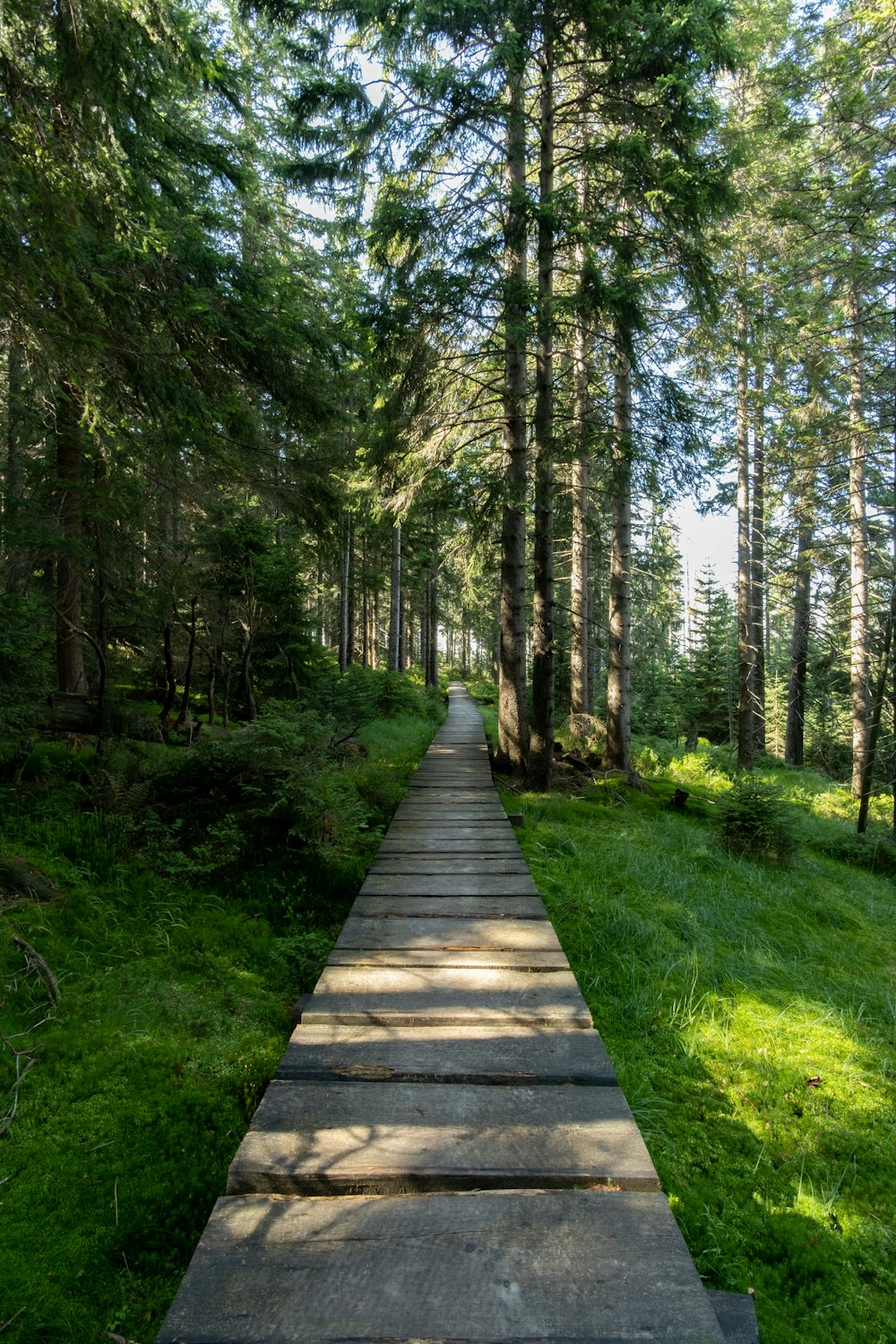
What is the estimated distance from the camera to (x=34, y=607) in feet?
18.5

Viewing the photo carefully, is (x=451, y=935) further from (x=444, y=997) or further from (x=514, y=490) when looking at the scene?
(x=514, y=490)

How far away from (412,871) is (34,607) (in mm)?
4145

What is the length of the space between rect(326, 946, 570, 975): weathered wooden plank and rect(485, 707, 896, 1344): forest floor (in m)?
0.79

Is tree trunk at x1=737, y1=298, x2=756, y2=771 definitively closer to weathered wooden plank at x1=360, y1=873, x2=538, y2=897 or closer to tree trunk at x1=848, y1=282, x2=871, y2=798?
tree trunk at x1=848, y1=282, x2=871, y2=798

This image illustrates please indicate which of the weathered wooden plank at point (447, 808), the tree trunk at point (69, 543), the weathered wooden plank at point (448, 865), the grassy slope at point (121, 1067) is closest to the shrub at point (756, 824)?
the weathered wooden plank at point (447, 808)

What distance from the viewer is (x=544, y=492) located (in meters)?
8.76

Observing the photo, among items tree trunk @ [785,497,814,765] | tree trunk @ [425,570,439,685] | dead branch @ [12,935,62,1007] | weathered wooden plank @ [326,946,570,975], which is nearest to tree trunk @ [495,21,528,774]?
weathered wooden plank @ [326,946,570,975]

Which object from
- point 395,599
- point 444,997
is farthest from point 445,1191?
point 395,599

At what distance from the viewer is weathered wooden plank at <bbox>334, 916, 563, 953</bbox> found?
3676 mm

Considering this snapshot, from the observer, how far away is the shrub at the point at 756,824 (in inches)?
324

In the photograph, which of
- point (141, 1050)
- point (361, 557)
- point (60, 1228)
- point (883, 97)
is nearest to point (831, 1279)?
point (60, 1228)

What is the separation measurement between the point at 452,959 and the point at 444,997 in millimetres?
432

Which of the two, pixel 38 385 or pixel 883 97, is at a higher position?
pixel 883 97

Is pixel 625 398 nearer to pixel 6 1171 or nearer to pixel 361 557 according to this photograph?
pixel 6 1171
